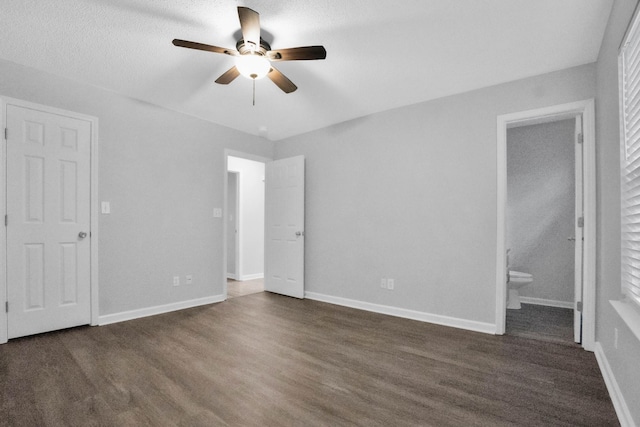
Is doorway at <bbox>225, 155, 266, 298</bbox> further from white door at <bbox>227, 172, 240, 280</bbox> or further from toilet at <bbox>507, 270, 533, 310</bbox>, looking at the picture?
toilet at <bbox>507, 270, 533, 310</bbox>

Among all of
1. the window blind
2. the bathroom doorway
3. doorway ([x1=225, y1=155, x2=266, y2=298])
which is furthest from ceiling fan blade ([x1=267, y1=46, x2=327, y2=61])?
doorway ([x1=225, y1=155, x2=266, y2=298])

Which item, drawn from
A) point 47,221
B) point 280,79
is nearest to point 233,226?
point 47,221

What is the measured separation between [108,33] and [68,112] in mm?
1192

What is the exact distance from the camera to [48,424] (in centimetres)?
159

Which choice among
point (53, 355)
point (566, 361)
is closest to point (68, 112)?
point (53, 355)

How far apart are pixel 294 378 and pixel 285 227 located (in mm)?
2708

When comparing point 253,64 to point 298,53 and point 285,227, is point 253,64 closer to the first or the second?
point 298,53

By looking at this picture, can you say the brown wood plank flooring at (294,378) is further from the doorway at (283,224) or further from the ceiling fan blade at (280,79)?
the ceiling fan blade at (280,79)

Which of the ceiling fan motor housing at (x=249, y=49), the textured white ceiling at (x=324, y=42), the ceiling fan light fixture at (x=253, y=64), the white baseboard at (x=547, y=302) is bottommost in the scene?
the white baseboard at (x=547, y=302)

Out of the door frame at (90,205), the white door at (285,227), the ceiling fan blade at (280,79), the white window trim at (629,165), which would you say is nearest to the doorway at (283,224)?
the white door at (285,227)

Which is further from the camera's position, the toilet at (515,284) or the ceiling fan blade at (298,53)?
the toilet at (515,284)

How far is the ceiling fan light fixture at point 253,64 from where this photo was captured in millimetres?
2189

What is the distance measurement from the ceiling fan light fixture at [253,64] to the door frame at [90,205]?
1.95 m

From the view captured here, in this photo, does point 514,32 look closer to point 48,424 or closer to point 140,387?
point 140,387
